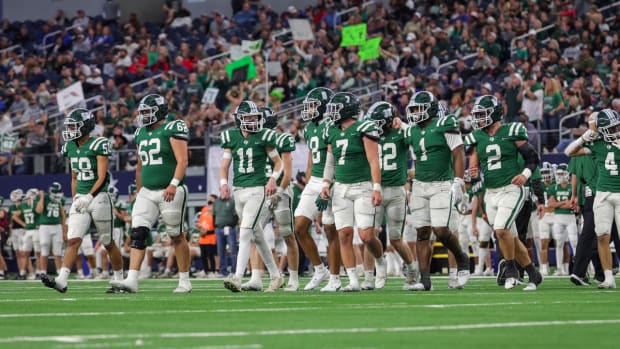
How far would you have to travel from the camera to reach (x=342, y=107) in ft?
45.1

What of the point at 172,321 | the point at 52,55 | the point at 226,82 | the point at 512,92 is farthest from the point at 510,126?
the point at 52,55

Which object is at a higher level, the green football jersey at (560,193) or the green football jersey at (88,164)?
the green football jersey at (88,164)

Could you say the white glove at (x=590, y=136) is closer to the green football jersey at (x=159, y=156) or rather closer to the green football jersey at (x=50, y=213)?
the green football jersey at (x=159, y=156)

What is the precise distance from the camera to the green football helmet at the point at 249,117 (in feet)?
46.2

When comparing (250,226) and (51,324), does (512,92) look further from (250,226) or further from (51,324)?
(51,324)

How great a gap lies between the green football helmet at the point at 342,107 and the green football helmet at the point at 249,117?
81cm

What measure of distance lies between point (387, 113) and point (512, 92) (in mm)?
10412

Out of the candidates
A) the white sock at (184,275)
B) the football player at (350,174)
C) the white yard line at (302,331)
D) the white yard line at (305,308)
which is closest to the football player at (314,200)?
the football player at (350,174)

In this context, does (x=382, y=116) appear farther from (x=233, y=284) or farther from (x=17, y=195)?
(x=17, y=195)

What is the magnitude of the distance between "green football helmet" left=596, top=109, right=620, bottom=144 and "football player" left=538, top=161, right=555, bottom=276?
23.9ft

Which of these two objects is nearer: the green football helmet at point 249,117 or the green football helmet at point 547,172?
the green football helmet at point 249,117

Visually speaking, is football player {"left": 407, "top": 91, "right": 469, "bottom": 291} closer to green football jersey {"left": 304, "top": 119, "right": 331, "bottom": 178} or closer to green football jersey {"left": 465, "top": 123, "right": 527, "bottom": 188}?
green football jersey {"left": 465, "top": 123, "right": 527, "bottom": 188}

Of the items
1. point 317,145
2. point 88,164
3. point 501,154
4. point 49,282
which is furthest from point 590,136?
point 49,282

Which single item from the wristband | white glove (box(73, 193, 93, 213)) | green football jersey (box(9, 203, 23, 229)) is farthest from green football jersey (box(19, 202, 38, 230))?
the wristband
